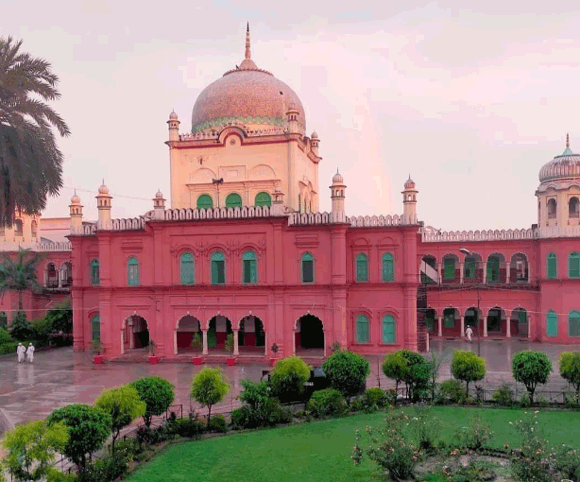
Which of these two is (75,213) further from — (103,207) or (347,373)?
(347,373)

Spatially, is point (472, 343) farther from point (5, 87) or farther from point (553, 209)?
point (5, 87)

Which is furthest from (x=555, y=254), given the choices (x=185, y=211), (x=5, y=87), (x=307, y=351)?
(x=5, y=87)

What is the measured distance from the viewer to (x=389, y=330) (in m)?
24.8

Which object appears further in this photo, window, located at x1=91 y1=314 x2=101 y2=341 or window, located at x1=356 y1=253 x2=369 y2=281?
window, located at x1=91 y1=314 x2=101 y2=341

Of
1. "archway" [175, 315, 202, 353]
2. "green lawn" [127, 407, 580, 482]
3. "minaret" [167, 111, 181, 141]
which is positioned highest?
"minaret" [167, 111, 181, 141]

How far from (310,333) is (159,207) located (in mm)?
9509

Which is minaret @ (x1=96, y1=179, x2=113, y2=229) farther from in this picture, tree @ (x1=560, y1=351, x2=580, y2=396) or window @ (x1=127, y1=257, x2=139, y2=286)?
tree @ (x1=560, y1=351, x2=580, y2=396)

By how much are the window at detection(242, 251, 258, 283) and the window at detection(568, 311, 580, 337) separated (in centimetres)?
1544

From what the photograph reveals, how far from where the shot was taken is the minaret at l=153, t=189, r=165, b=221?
24891 millimetres

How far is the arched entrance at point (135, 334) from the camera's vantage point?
27.5 m

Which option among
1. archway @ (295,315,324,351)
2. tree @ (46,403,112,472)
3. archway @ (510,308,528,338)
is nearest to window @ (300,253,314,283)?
archway @ (295,315,324,351)

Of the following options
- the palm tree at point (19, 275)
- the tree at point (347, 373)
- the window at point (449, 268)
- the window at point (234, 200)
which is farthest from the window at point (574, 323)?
the palm tree at point (19, 275)

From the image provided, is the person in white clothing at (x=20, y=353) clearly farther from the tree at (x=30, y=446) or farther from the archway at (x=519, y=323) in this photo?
the archway at (x=519, y=323)

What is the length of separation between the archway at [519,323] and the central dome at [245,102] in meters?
15.2
